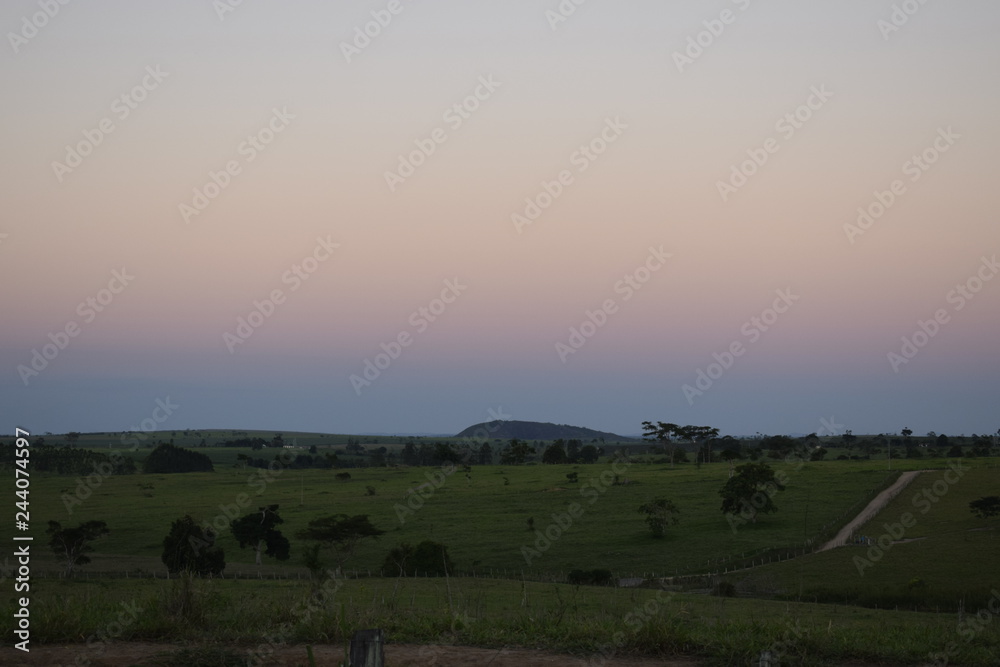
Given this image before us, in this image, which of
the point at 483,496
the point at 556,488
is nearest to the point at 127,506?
the point at 483,496

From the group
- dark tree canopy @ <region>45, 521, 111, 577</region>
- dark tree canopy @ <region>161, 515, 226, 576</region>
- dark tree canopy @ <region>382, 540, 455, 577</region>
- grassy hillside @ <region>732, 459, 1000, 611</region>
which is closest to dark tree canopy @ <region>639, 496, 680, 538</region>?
grassy hillside @ <region>732, 459, 1000, 611</region>

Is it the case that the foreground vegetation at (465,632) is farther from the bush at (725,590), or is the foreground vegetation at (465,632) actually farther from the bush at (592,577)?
the bush at (592,577)

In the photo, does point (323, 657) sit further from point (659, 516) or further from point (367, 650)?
point (659, 516)

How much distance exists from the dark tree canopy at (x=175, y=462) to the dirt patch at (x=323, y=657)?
388 ft

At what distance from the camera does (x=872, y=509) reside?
64375mm

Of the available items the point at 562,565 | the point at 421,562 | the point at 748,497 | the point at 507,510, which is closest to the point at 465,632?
the point at 421,562

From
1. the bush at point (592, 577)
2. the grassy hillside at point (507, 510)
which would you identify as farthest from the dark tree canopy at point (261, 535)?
the bush at point (592, 577)

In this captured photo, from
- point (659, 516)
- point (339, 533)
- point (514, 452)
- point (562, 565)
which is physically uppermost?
point (514, 452)

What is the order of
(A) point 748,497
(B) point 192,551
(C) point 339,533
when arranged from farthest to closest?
(A) point 748,497 → (C) point 339,533 → (B) point 192,551

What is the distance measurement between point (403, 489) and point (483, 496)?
12.4m

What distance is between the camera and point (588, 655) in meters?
9.92

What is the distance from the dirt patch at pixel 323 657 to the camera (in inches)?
364

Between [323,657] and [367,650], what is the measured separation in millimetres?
2864

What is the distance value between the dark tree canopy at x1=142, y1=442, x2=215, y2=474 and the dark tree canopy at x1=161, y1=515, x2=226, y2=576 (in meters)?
76.1
